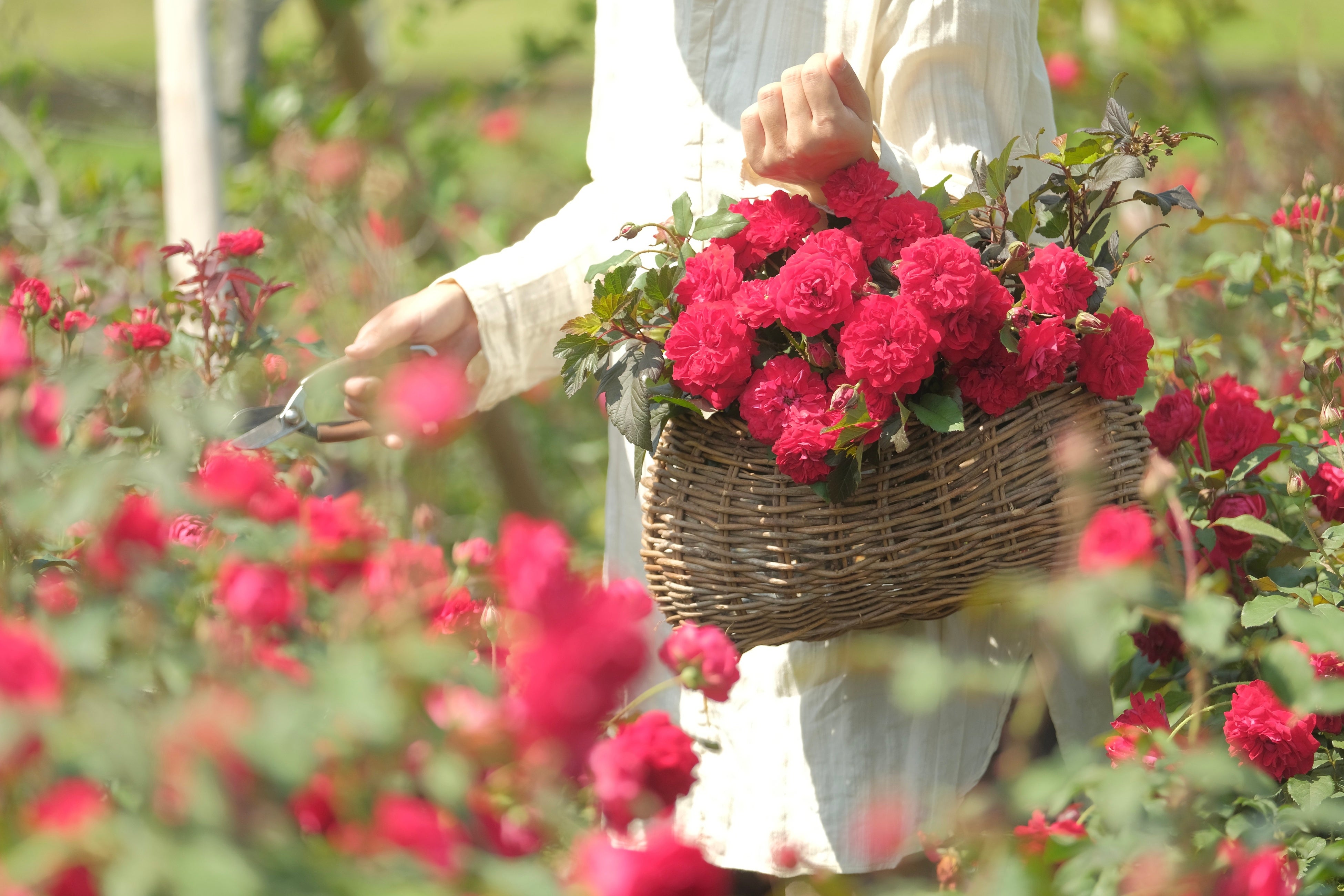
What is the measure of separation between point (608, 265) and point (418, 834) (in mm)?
673

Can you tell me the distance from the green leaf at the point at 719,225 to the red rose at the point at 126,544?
2.00 feet

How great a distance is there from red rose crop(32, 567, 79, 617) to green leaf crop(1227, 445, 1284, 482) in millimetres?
1144

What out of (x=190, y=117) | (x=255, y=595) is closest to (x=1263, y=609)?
(x=255, y=595)

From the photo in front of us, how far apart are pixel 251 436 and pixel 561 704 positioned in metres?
0.78

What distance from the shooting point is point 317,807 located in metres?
0.58

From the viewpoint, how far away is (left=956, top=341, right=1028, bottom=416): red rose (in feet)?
3.26

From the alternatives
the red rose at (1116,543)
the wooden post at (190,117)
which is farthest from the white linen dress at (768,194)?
Result: the wooden post at (190,117)

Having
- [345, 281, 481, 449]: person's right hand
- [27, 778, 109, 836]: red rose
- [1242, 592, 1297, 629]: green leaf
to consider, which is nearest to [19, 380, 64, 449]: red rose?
[27, 778, 109, 836]: red rose

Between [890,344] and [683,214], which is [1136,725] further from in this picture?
[683,214]

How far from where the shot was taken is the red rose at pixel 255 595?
23.9 inches

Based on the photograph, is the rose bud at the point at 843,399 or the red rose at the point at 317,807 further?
the rose bud at the point at 843,399

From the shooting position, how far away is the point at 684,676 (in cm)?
77

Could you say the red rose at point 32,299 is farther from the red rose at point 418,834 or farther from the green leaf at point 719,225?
the red rose at point 418,834

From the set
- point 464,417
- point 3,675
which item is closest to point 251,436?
point 464,417
